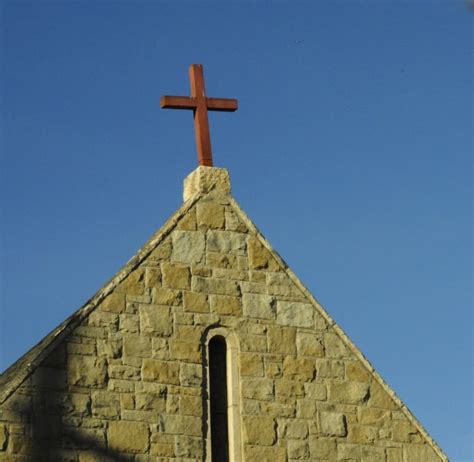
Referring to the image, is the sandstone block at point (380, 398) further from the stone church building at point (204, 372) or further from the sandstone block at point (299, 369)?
the sandstone block at point (299, 369)

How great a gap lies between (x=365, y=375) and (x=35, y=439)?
12.8 feet

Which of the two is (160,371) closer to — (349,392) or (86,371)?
(86,371)

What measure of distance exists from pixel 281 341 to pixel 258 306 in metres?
0.45

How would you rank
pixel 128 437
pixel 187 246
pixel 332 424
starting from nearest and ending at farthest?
pixel 128 437 < pixel 332 424 < pixel 187 246

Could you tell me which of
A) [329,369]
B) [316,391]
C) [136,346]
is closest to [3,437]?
[136,346]

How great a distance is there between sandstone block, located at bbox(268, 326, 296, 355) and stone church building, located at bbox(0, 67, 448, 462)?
0.03 ft

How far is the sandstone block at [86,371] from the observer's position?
16.2 meters

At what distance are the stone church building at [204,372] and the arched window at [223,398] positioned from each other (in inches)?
0.6

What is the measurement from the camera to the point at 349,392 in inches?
693

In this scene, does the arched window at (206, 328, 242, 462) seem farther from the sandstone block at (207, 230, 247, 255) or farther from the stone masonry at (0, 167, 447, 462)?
the sandstone block at (207, 230, 247, 255)

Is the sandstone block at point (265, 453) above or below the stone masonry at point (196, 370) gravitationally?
below

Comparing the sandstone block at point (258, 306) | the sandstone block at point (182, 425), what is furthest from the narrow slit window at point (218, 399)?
the sandstone block at point (258, 306)

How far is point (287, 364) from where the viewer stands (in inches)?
685

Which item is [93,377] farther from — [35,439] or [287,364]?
[287,364]
